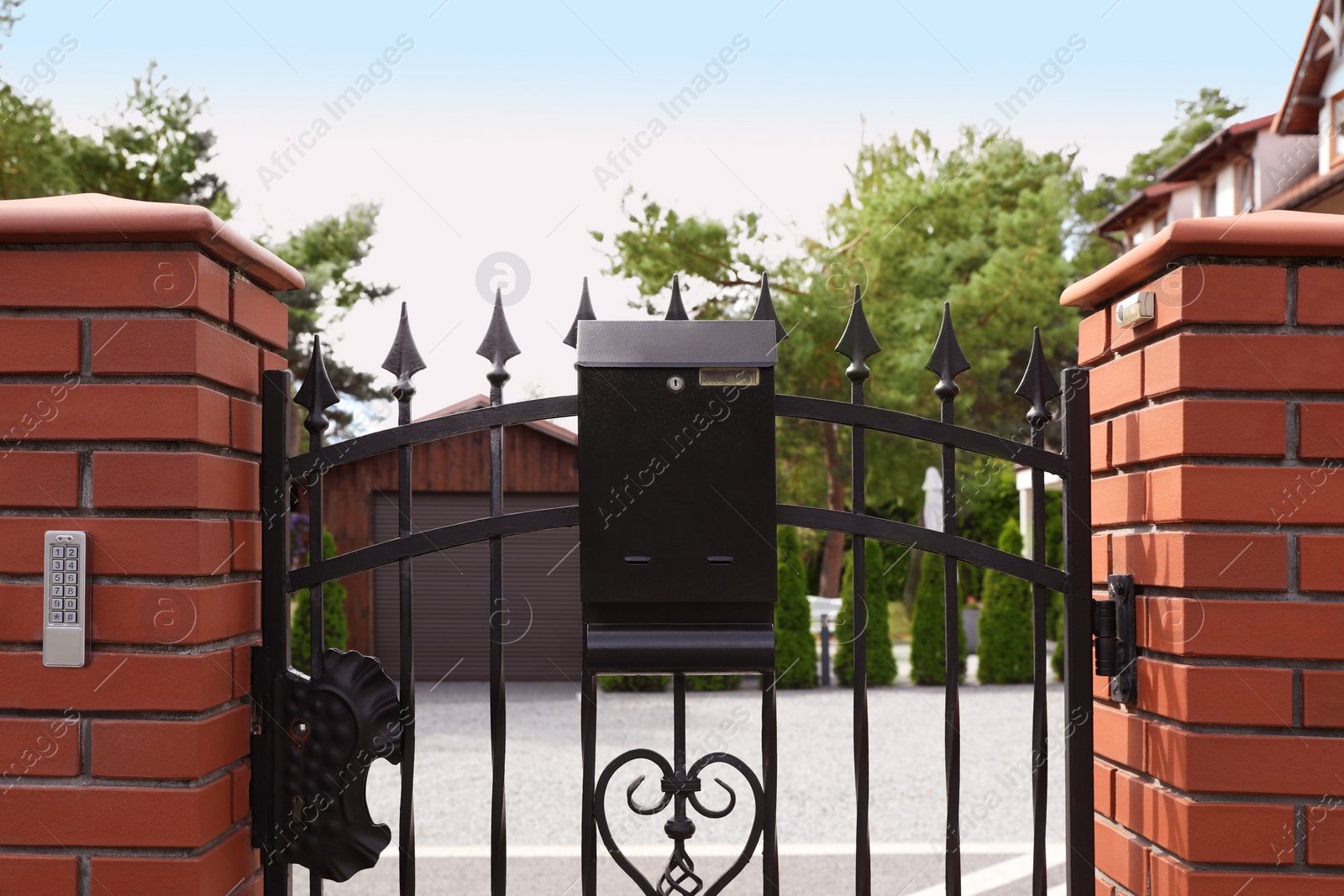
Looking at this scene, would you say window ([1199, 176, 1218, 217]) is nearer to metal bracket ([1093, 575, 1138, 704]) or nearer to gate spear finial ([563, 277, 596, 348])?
metal bracket ([1093, 575, 1138, 704])

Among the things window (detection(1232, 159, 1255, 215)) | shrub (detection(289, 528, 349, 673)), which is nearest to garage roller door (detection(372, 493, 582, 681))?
shrub (detection(289, 528, 349, 673))

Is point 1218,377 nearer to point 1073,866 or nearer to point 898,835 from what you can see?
point 1073,866

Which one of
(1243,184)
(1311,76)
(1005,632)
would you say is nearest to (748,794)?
(1005,632)

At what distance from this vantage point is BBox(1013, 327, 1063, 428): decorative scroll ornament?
81.1 inches

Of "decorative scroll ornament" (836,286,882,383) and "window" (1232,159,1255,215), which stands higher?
"window" (1232,159,1255,215)

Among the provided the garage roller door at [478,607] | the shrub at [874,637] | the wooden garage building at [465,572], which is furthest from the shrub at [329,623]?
the shrub at [874,637]

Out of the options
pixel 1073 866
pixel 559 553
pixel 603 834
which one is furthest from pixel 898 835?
pixel 559 553

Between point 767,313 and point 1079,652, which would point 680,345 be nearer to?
point 767,313

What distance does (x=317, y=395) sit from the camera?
207 centimetres

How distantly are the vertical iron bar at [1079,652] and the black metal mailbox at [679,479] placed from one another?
65 centimetres

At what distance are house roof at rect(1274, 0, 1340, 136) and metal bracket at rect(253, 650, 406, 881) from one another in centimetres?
1607

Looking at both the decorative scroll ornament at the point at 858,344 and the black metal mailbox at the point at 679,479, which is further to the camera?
the decorative scroll ornament at the point at 858,344

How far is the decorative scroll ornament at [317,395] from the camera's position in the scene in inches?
80.0

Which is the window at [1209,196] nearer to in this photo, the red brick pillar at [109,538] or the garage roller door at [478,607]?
the garage roller door at [478,607]
